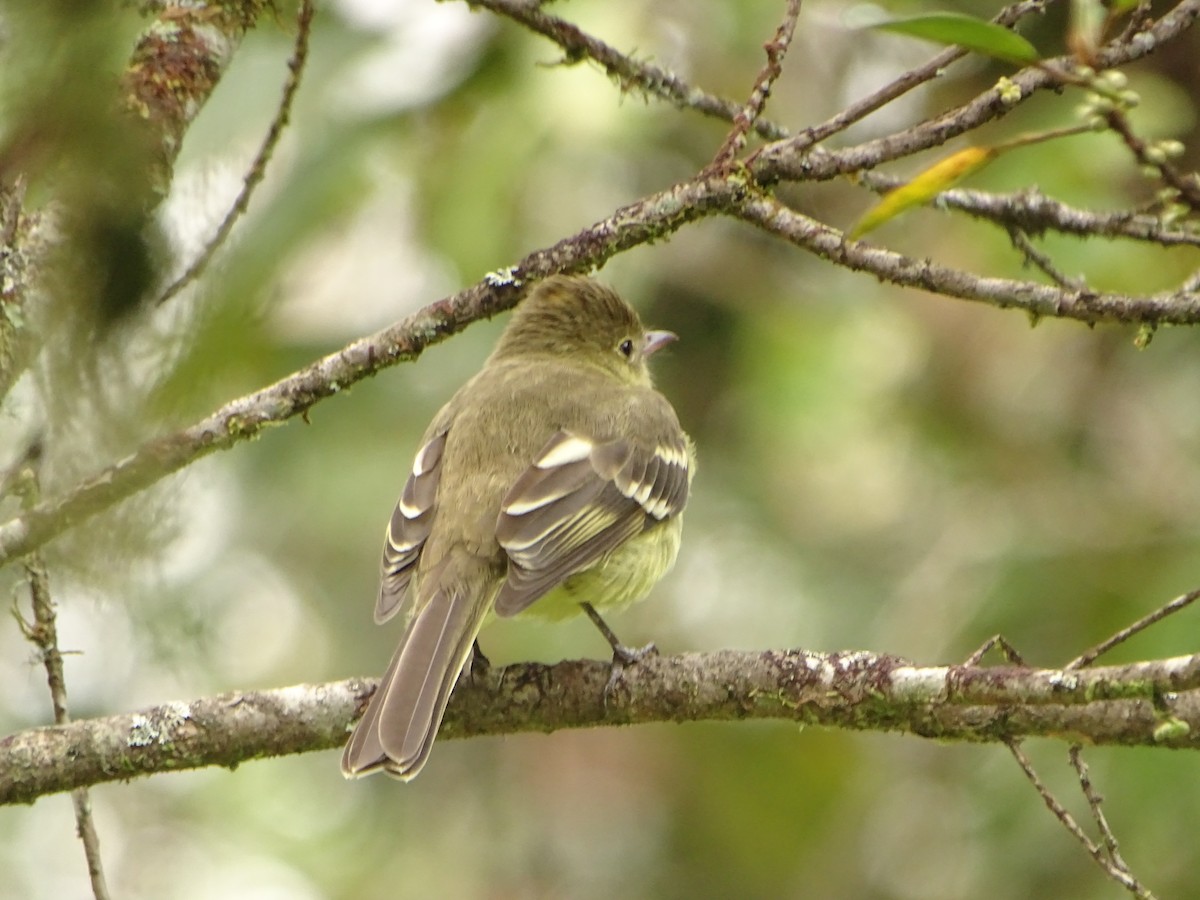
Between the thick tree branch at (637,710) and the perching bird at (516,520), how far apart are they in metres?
0.16

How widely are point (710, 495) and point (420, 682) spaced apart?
4.96 metres

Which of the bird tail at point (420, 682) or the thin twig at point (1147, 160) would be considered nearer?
the thin twig at point (1147, 160)

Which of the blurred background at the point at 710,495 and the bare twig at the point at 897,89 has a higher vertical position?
the blurred background at the point at 710,495

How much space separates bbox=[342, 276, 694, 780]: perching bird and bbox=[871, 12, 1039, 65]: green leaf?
221cm

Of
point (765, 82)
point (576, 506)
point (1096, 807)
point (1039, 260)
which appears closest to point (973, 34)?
point (765, 82)

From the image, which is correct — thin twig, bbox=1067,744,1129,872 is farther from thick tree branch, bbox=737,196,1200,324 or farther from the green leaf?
the green leaf

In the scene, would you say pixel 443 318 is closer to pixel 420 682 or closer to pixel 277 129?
pixel 277 129

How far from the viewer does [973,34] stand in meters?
2.56

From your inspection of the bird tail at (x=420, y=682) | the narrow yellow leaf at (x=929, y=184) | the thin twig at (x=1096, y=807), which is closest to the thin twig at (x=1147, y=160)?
the narrow yellow leaf at (x=929, y=184)

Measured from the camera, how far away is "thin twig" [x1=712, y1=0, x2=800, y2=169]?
12.3ft

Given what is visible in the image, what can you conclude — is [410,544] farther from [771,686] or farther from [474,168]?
[474,168]

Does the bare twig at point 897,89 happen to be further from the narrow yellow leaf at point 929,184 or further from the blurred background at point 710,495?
the blurred background at point 710,495

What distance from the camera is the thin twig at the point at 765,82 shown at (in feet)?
12.3

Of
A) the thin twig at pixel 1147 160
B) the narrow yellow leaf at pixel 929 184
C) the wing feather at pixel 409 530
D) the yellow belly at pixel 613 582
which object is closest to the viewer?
the thin twig at pixel 1147 160
